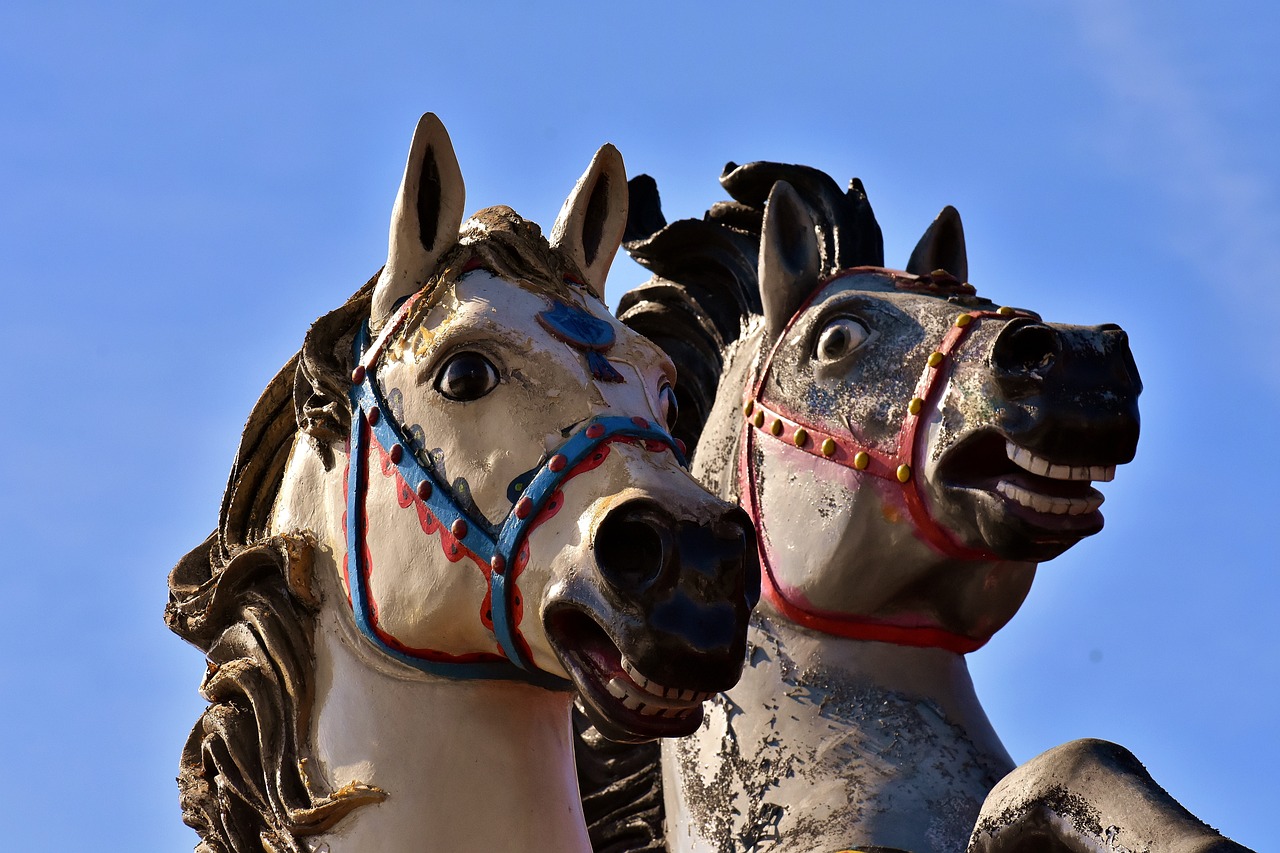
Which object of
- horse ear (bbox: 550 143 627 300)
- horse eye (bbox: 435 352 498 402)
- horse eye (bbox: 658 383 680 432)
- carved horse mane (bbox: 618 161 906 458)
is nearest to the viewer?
horse eye (bbox: 435 352 498 402)

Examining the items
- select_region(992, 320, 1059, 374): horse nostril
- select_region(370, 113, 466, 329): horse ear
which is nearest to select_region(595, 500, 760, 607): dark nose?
select_region(370, 113, 466, 329): horse ear

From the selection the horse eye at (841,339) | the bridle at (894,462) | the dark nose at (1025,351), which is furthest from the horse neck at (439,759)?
the horse eye at (841,339)

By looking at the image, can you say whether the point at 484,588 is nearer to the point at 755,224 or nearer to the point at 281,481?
the point at 281,481

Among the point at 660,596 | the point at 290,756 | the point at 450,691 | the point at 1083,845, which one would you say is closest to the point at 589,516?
the point at 660,596

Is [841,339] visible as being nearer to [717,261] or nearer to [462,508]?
[717,261]

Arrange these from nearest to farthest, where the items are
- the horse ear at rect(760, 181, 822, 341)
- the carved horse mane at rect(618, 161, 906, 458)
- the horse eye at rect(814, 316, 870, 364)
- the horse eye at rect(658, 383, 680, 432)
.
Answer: the horse eye at rect(658, 383, 680, 432), the horse eye at rect(814, 316, 870, 364), the horse ear at rect(760, 181, 822, 341), the carved horse mane at rect(618, 161, 906, 458)

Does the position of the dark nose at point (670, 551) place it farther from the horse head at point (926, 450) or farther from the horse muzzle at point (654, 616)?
the horse head at point (926, 450)

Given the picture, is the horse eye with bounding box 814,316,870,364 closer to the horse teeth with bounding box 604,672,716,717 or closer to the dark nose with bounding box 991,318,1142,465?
the dark nose with bounding box 991,318,1142,465

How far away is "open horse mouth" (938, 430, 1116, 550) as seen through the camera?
5215 mm

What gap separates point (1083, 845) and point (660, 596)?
981 mm

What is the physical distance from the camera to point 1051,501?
17.1 ft

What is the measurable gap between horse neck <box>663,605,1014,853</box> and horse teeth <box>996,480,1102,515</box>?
49cm

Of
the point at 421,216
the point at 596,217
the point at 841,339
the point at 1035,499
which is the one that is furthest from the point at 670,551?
the point at 841,339

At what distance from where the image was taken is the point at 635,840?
5.58 m
